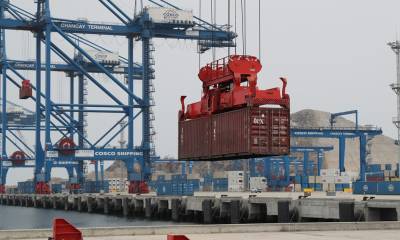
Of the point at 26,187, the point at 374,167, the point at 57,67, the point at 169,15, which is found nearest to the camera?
the point at 169,15

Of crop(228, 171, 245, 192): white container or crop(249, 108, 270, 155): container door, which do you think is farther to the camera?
crop(228, 171, 245, 192): white container

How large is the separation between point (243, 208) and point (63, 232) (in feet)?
88.4

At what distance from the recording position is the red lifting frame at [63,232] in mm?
17766

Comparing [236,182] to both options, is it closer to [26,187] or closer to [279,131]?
[26,187]

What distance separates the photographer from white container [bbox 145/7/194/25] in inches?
3155

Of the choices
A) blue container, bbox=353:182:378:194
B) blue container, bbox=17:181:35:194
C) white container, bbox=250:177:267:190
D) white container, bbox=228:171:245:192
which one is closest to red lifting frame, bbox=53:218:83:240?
blue container, bbox=353:182:378:194

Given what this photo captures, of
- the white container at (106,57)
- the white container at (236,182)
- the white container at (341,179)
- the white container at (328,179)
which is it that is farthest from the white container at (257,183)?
the white container at (106,57)

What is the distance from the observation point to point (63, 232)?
17.9m

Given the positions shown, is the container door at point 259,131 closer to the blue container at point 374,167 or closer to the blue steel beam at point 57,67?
the blue steel beam at point 57,67

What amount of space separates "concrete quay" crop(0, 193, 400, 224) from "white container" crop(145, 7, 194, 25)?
21077 mm

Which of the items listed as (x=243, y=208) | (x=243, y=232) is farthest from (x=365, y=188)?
(x=243, y=232)

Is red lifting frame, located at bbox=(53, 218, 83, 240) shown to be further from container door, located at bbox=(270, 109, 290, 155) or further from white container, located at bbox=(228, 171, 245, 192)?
white container, located at bbox=(228, 171, 245, 192)

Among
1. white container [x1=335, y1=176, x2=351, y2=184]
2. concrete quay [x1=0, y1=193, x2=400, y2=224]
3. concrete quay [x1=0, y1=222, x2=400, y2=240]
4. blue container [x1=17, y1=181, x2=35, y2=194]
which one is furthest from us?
blue container [x1=17, y1=181, x2=35, y2=194]

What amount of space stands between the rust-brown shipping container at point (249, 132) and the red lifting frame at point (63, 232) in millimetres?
21908
